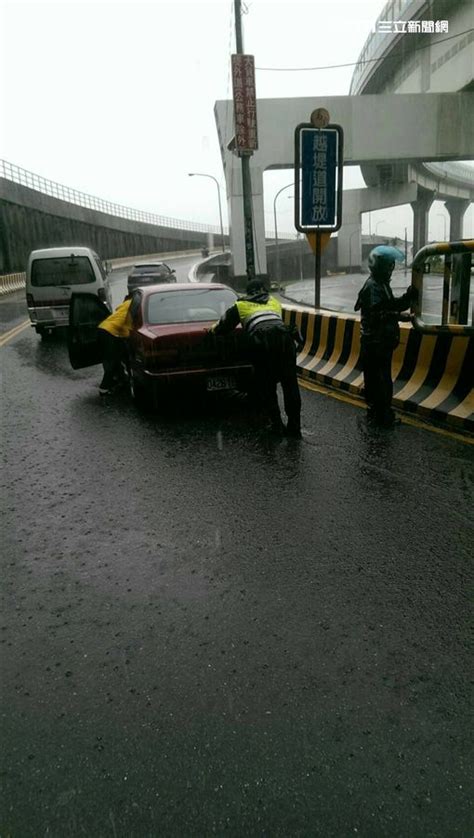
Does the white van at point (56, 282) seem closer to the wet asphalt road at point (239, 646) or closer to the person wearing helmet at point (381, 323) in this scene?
the person wearing helmet at point (381, 323)

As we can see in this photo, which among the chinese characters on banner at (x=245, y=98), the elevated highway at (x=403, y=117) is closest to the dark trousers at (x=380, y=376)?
the chinese characters on banner at (x=245, y=98)

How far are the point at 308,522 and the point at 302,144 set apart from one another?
856 centimetres

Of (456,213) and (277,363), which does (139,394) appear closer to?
(277,363)

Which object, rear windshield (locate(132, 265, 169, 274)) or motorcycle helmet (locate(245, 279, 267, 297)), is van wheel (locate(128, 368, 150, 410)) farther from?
rear windshield (locate(132, 265, 169, 274))

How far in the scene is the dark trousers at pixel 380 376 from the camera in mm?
6473

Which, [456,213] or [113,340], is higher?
[456,213]

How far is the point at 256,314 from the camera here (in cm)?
634

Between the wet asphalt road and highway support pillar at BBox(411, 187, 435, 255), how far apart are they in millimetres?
57756

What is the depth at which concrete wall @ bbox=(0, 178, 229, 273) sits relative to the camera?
3609cm

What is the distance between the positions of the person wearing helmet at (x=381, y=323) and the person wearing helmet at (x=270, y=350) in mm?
821

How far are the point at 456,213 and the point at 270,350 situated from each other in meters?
75.0

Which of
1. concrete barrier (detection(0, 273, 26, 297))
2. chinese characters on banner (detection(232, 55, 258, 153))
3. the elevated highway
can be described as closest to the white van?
chinese characters on banner (detection(232, 55, 258, 153))

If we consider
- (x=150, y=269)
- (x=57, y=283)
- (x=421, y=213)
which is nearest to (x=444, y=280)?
(x=57, y=283)

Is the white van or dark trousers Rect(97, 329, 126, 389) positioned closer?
dark trousers Rect(97, 329, 126, 389)
